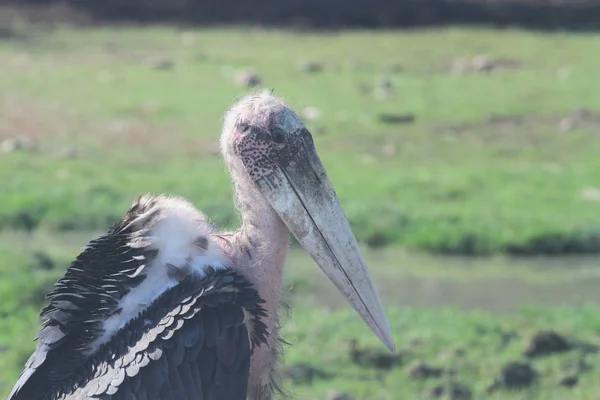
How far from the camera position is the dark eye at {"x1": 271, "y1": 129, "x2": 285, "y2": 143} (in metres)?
3.76

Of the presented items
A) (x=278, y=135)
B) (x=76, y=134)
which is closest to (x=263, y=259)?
(x=278, y=135)

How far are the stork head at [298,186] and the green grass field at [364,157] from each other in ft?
4.66

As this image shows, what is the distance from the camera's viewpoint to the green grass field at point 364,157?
6660 mm

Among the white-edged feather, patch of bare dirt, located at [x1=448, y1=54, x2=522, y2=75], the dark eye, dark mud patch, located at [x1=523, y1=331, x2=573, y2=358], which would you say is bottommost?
patch of bare dirt, located at [x1=448, y1=54, x2=522, y2=75]

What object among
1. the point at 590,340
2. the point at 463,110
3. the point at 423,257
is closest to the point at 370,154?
the point at 463,110

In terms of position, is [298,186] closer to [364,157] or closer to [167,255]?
[167,255]

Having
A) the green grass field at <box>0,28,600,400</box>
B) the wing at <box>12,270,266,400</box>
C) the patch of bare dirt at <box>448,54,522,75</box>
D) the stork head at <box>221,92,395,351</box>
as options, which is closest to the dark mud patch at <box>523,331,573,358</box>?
the green grass field at <box>0,28,600,400</box>

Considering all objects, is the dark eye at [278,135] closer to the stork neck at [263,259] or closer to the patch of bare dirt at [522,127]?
the stork neck at [263,259]

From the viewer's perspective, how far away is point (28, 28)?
17859 mm

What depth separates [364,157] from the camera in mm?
11500

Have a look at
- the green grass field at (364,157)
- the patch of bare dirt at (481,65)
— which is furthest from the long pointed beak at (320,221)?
the patch of bare dirt at (481,65)

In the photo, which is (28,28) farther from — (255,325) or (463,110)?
(255,325)

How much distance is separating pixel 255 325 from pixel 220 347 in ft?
0.59

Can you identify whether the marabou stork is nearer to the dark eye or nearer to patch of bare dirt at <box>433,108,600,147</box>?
the dark eye
